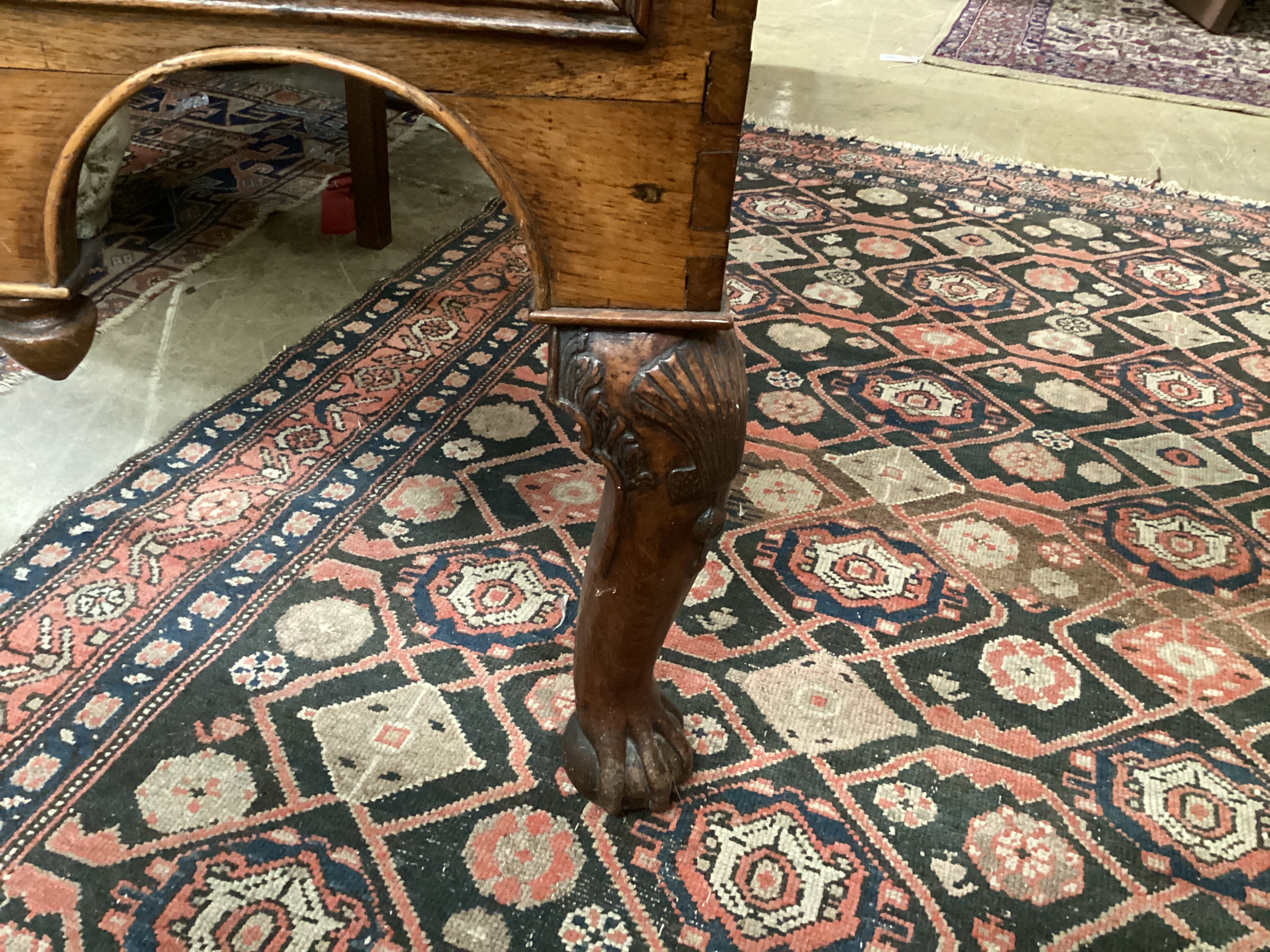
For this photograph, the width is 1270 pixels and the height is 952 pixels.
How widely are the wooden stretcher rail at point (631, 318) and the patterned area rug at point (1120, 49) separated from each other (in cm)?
388

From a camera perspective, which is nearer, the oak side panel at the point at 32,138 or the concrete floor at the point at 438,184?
the oak side panel at the point at 32,138

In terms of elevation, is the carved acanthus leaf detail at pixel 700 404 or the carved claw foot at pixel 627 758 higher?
the carved acanthus leaf detail at pixel 700 404

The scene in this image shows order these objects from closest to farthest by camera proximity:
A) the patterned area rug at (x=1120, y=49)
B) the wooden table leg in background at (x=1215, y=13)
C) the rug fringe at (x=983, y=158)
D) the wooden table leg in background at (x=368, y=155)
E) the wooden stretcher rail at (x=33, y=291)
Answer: the wooden stretcher rail at (x=33, y=291) < the wooden table leg in background at (x=368, y=155) < the rug fringe at (x=983, y=158) < the patterned area rug at (x=1120, y=49) < the wooden table leg in background at (x=1215, y=13)

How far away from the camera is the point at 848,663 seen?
1373 mm

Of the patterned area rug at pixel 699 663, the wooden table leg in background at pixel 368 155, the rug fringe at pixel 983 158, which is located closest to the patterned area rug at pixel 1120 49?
the rug fringe at pixel 983 158

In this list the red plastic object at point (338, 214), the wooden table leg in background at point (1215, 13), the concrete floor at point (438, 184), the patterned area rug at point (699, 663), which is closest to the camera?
the patterned area rug at point (699, 663)

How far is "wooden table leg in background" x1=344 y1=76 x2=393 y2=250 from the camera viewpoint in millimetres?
2252

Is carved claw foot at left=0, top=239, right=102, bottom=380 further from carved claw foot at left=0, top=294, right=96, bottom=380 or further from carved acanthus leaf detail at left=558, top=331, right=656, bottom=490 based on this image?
carved acanthus leaf detail at left=558, top=331, right=656, bottom=490

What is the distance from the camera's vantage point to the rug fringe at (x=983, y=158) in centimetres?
294

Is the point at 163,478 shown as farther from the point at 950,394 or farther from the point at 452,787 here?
the point at 950,394

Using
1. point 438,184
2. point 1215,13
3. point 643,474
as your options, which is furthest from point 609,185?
point 1215,13

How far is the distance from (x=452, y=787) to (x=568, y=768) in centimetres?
14

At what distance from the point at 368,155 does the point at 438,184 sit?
49 cm

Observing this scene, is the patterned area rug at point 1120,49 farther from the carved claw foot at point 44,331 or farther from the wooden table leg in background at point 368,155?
the carved claw foot at point 44,331
